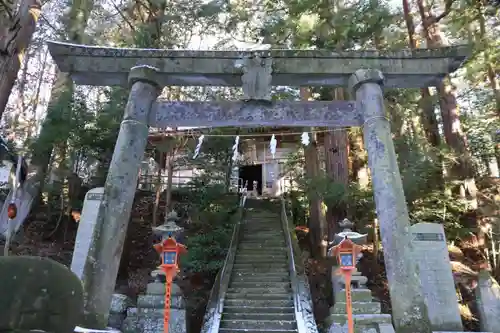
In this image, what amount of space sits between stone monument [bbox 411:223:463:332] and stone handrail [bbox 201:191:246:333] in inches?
168

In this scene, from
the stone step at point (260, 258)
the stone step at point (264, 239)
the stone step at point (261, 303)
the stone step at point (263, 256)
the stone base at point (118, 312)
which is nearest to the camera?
the stone base at point (118, 312)

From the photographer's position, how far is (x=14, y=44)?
9727mm

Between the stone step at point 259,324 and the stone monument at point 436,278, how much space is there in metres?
2.86

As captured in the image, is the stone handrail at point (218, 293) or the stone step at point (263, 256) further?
the stone step at point (263, 256)

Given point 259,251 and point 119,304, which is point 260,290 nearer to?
point 259,251

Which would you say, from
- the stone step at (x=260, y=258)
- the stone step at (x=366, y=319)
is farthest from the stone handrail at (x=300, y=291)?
the stone step at (x=366, y=319)

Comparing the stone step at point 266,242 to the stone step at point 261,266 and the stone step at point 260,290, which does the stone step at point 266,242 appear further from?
the stone step at point 260,290

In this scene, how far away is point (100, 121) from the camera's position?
13188 millimetres

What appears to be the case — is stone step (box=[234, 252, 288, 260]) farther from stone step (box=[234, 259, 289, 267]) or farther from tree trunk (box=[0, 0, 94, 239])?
tree trunk (box=[0, 0, 94, 239])

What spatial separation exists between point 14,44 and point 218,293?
750 centimetres

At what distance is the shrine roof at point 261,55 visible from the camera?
7.57 m

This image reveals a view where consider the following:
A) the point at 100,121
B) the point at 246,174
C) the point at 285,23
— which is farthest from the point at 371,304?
the point at 246,174

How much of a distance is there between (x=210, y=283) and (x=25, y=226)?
659 centimetres

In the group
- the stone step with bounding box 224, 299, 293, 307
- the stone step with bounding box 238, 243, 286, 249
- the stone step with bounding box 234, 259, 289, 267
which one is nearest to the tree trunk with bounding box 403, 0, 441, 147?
the stone step with bounding box 238, 243, 286, 249
